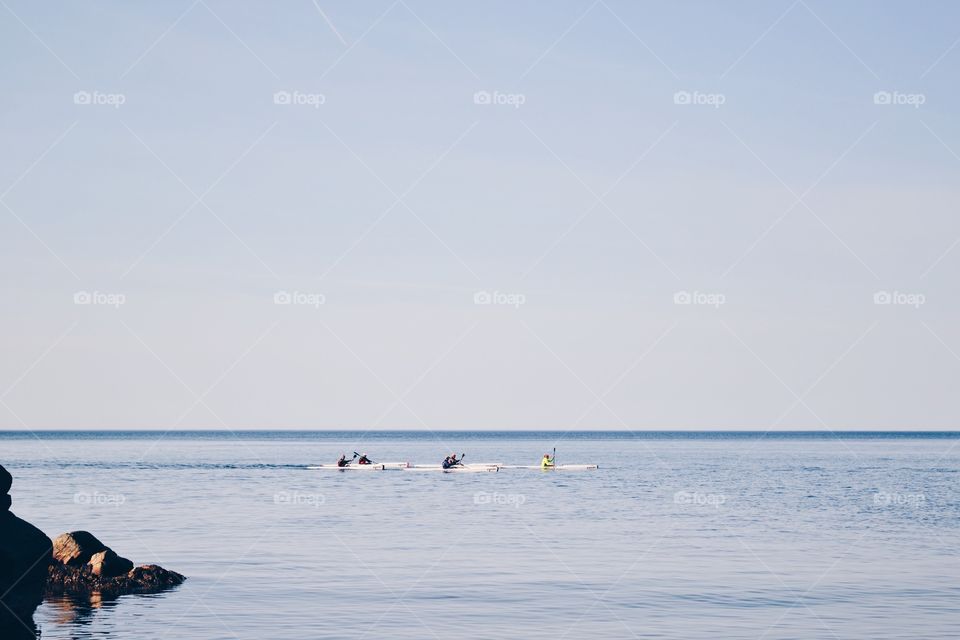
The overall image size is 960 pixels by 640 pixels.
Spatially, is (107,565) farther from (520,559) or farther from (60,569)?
(520,559)

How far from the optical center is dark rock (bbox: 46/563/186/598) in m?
31.7

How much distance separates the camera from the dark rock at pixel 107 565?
32.4m

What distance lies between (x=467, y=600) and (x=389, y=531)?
1693 cm

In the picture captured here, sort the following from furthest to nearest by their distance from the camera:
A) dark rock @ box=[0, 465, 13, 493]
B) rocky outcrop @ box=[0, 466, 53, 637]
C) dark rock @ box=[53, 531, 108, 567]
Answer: dark rock @ box=[53, 531, 108, 567]
dark rock @ box=[0, 465, 13, 493]
rocky outcrop @ box=[0, 466, 53, 637]

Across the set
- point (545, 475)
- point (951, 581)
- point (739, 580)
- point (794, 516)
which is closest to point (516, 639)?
point (739, 580)

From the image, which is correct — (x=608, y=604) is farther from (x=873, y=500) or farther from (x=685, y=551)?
(x=873, y=500)

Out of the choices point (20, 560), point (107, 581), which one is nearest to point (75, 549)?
point (107, 581)

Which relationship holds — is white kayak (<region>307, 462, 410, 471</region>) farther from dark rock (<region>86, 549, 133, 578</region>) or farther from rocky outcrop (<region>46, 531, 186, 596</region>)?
dark rock (<region>86, 549, 133, 578</region>)

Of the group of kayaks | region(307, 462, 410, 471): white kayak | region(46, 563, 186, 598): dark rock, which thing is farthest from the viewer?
region(307, 462, 410, 471): white kayak

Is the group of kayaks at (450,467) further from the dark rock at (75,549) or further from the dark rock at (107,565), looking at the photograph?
the dark rock at (107,565)

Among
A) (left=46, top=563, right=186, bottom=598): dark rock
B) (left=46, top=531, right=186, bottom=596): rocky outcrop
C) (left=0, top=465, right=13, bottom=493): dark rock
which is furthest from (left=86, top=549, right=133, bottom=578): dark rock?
(left=0, top=465, right=13, bottom=493): dark rock

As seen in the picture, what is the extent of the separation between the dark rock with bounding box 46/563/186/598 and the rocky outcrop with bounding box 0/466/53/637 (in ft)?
1.25

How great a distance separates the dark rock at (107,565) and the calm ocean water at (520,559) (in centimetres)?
208

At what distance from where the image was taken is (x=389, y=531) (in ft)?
154
